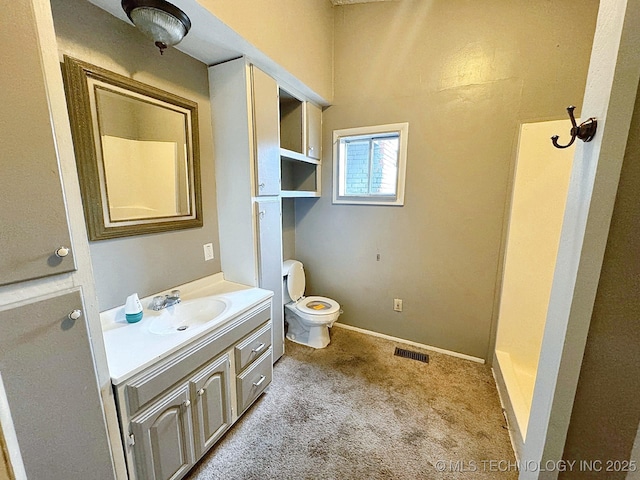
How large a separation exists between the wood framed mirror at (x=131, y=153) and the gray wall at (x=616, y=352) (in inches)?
74.5

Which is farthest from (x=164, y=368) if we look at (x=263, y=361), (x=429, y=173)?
(x=429, y=173)

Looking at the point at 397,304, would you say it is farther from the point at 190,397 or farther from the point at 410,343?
the point at 190,397

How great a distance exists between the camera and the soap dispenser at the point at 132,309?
1.29m

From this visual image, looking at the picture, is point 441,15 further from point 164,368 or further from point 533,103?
point 164,368

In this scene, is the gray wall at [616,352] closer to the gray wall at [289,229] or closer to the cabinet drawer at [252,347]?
the cabinet drawer at [252,347]

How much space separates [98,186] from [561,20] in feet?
9.63

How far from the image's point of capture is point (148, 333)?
3.91 feet

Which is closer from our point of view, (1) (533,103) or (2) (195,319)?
(2) (195,319)

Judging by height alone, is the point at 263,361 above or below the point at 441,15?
below

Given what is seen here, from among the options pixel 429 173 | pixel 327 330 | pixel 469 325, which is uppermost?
pixel 429 173

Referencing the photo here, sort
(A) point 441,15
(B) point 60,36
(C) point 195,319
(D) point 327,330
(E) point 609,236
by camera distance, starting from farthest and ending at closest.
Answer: (D) point 327,330 < (A) point 441,15 < (C) point 195,319 < (B) point 60,36 < (E) point 609,236

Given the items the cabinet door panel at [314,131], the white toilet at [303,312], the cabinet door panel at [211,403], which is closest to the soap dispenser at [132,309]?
the cabinet door panel at [211,403]

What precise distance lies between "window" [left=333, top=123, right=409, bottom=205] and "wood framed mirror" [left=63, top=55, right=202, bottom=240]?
135cm

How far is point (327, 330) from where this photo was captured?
2441 mm
